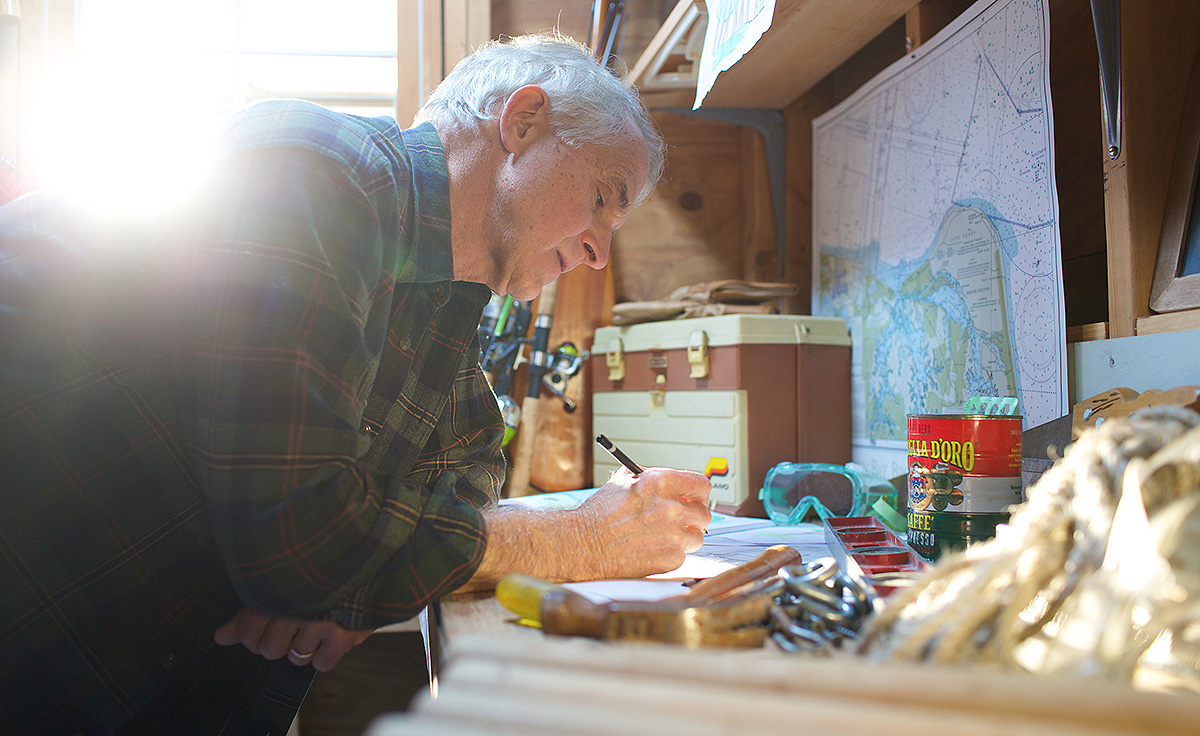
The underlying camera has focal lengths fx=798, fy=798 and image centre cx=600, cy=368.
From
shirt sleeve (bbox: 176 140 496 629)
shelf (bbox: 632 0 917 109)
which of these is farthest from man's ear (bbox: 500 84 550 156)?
shelf (bbox: 632 0 917 109)

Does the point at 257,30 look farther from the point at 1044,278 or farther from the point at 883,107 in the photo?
the point at 1044,278

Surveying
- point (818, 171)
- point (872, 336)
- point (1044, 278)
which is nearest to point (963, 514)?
point (1044, 278)

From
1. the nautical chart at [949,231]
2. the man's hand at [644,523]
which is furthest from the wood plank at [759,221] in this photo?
the man's hand at [644,523]

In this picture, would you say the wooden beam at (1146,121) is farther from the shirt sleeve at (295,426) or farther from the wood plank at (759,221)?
the wood plank at (759,221)

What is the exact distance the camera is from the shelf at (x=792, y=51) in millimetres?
1357

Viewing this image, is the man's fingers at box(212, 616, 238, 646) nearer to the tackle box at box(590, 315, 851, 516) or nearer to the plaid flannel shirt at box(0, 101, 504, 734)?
the plaid flannel shirt at box(0, 101, 504, 734)

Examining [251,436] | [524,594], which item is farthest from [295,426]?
[524,594]

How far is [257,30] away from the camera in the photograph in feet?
6.65

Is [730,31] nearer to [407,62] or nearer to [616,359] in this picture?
[616,359]

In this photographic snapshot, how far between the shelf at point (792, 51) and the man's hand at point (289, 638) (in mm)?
1147

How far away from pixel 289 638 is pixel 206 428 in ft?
0.80

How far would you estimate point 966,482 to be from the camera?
0.82m

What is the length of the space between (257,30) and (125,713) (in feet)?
5.82

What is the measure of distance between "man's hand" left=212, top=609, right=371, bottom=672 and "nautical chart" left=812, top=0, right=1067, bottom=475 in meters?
0.91
